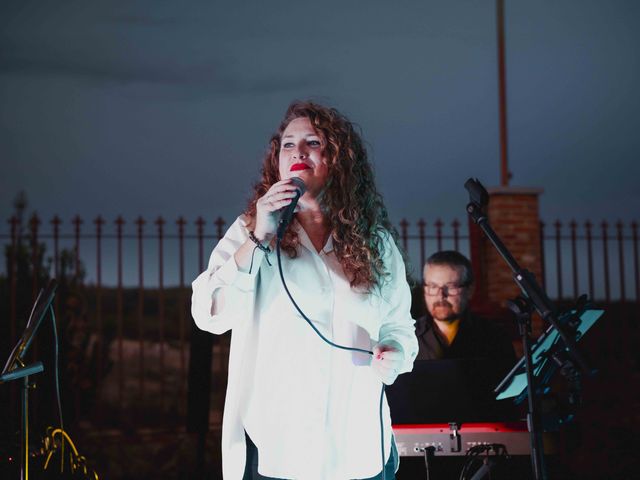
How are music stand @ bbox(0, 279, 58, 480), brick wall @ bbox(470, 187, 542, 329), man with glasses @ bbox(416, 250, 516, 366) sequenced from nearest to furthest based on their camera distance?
music stand @ bbox(0, 279, 58, 480)
man with glasses @ bbox(416, 250, 516, 366)
brick wall @ bbox(470, 187, 542, 329)

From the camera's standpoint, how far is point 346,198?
218 centimetres

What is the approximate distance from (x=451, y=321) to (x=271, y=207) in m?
2.63

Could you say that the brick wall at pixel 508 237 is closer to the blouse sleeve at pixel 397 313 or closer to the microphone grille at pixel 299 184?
the blouse sleeve at pixel 397 313

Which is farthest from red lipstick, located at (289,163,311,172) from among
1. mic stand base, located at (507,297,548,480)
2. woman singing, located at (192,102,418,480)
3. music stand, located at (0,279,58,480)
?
music stand, located at (0,279,58,480)

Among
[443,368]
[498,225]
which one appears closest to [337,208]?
[443,368]

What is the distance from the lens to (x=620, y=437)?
7.75 metres

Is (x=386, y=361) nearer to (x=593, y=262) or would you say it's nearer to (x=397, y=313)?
(x=397, y=313)

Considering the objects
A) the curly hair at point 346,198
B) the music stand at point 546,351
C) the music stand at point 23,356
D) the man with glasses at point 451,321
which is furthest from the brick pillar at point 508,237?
the music stand at point 23,356

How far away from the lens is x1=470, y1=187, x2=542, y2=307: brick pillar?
7.17 metres

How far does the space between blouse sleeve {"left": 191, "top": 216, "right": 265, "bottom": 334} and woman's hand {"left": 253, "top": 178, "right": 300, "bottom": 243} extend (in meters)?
0.05

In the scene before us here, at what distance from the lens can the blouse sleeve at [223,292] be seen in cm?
178

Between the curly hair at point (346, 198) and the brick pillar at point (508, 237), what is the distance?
507 centimetres

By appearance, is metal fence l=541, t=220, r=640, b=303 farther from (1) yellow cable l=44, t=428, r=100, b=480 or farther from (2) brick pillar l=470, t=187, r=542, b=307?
(1) yellow cable l=44, t=428, r=100, b=480

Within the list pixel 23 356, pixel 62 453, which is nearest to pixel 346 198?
pixel 23 356
